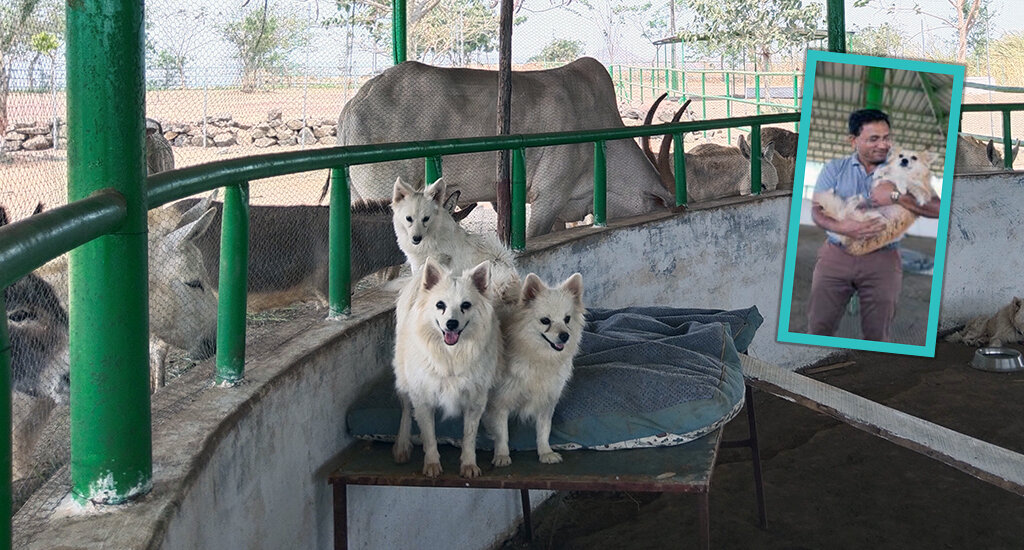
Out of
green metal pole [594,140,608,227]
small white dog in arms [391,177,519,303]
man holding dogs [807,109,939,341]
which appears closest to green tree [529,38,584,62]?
green metal pole [594,140,608,227]

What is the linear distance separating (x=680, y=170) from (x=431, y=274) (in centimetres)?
467

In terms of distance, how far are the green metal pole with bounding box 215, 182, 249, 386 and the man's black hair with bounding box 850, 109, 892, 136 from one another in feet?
5.89

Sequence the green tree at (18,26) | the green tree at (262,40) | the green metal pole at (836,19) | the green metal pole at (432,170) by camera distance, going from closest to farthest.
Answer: the green tree at (18,26) → the green metal pole at (432,170) → the green tree at (262,40) → the green metal pole at (836,19)

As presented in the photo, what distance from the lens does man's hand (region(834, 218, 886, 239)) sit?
2576 mm

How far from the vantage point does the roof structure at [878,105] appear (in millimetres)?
2557

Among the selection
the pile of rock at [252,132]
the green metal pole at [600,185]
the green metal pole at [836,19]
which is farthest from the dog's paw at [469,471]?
the green metal pole at [836,19]

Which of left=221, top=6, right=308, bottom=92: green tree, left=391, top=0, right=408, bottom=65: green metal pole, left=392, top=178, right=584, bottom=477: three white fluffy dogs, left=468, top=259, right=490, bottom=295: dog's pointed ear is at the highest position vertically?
left=391, top=0, right=408, bottom=65: green metal pole

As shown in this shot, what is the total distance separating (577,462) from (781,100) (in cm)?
1401

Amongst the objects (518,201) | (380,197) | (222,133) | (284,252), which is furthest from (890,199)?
(380,197)

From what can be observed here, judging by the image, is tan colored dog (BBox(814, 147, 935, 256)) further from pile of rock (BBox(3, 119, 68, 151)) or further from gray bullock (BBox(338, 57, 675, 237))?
gray bullock (BBox(338, 57, 675, 237))

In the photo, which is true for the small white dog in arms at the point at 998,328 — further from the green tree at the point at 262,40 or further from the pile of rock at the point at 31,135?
the pile of rock at the point at 31,135

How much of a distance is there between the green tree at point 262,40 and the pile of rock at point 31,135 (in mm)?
2918

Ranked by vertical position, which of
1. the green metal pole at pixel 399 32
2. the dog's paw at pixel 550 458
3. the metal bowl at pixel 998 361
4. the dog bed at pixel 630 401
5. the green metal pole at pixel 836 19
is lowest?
the metal bowl at pixel 998 361

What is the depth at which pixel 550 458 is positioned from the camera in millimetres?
3760
